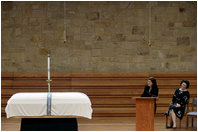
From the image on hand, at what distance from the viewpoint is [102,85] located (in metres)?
9.71

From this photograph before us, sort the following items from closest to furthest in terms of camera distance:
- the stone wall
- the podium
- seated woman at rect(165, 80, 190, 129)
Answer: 1. the podium
2. seated woman at rect(165, 80, 190, 129)
3. the stone wall

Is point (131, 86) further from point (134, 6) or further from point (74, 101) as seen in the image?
point (74, 101)

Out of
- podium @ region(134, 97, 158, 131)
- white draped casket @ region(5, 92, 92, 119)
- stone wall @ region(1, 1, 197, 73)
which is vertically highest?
stone wall @ region(1, 1, 197, 73)

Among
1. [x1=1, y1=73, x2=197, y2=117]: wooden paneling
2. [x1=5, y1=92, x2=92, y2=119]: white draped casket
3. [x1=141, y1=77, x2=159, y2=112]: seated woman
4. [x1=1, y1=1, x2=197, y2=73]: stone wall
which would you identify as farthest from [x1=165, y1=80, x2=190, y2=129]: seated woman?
[x1=5, y1=92, x2=92, y2=119]: white draped casket

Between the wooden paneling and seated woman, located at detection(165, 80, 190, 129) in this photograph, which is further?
the wooden paneling

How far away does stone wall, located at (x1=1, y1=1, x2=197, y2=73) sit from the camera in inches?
388

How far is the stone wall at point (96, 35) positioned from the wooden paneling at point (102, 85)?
240 millimetres

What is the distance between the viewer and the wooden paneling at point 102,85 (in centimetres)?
966

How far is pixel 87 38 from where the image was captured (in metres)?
9.88

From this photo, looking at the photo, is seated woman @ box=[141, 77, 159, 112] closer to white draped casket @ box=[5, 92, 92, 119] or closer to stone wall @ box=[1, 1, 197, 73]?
white draped casket @ box=[5, 92, 92, 119]

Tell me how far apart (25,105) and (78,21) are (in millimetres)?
4889

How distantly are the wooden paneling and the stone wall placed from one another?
24 cm

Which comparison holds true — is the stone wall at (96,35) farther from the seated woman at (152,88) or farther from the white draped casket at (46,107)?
the white draped casket at (46,107)

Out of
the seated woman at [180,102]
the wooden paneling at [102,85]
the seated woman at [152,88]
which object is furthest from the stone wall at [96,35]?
the seated woman at [152,88]
